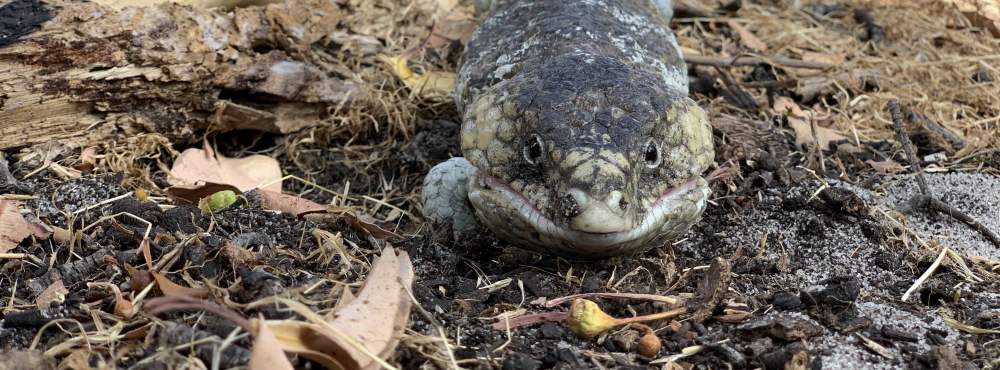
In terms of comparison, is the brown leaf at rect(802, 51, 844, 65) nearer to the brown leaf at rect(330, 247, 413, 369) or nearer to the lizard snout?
the lizard snout

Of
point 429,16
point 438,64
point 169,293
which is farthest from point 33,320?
point 429,16

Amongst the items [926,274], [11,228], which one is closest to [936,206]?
[926,274]

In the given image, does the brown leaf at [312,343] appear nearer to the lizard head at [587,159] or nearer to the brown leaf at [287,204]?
the lizard head at [587,159]

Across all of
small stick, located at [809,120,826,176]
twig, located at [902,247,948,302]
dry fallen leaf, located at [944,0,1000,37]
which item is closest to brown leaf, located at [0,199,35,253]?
twig, located at [902,247,948,302]

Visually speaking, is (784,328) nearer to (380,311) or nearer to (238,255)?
(380,311)

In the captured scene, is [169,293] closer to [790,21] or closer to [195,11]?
[195,11]
